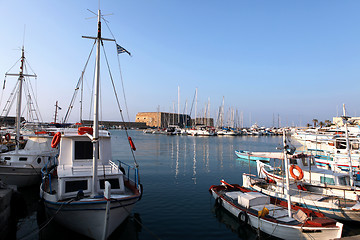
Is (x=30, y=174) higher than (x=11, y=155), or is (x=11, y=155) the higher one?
(x=11, y=155)

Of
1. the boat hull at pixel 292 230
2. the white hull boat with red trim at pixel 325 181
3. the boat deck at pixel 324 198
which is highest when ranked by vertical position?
the white hull boat with red trim at pixel 325 181

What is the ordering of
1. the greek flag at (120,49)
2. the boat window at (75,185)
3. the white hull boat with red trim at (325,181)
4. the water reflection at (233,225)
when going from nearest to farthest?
the boat window at (75,185) → the greek flag at (120,49) → the water reflection at (233,225) → the white hull boat with red trim at (325,181)

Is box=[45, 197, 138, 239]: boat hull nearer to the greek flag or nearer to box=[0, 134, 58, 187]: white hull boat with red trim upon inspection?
the greek flag

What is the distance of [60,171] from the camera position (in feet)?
40.4

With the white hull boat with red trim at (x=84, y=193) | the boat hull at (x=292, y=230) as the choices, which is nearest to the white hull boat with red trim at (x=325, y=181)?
the boat hull at (x=292, y=230)

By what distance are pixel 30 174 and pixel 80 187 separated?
9.98m

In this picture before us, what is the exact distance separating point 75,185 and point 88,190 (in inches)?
27.9

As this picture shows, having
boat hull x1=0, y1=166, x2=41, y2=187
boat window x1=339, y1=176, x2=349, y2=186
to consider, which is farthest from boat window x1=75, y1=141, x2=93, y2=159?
boat window x1=339, y1=176, x2=349, y2=186

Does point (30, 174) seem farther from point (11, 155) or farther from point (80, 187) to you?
point (80, 187)

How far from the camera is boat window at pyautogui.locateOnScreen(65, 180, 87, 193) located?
1140cm

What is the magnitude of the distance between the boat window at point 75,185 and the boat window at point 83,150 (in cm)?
239

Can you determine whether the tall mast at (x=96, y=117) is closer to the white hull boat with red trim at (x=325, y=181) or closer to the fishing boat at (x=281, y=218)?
the fishing boat at (x=281, y=218)

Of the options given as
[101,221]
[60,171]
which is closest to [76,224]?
[101,221]

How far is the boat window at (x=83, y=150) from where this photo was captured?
13.7m
